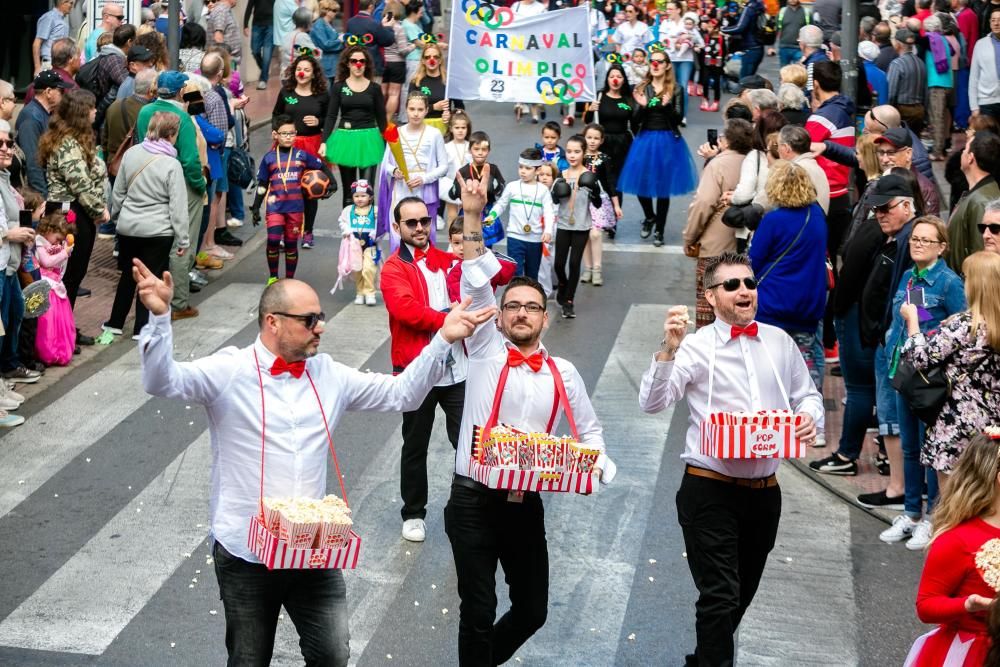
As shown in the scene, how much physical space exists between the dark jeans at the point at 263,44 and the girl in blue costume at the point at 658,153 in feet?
36.4

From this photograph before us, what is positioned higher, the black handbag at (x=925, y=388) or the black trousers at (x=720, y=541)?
the black handbag at (x=925, y=388)

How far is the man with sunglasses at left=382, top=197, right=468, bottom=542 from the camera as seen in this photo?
327 inches

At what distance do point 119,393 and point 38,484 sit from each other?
75.7 inches

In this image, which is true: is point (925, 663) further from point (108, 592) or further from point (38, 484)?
point (38, 484)

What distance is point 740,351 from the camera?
22.0 feet

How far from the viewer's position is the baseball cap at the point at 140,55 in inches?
573

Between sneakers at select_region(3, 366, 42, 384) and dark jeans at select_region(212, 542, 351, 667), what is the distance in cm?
627

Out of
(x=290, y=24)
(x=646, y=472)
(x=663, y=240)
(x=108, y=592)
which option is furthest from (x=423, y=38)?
(x=108, y=592)

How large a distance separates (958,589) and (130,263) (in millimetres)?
8956

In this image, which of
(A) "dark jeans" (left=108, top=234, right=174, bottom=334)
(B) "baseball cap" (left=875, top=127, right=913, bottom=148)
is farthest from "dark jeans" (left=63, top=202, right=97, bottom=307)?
(B) "baseball cap" (left=875, top=127, right=913, bottom=148)

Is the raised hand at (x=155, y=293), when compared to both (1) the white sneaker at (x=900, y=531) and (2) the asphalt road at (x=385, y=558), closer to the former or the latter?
(2) the asphalt road at (x=385, y=558)

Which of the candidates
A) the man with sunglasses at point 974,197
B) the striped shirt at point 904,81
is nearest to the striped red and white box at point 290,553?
the man with sunglasses at point 974,197

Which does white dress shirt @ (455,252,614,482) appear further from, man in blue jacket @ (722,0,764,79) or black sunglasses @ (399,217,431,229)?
man in blue jacket @ (722,0,764,79)

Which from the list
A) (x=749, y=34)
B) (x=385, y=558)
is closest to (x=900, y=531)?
(x=385, y=558)
